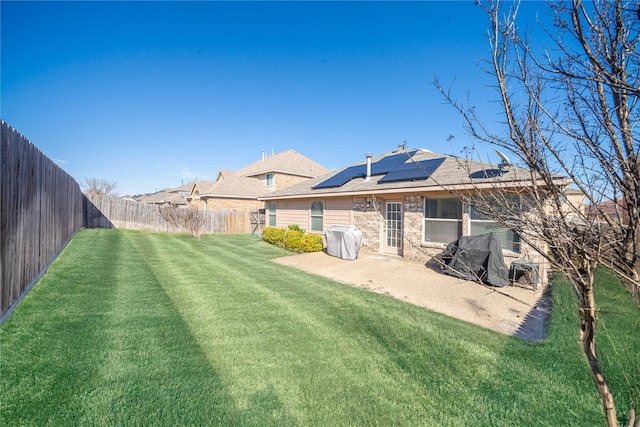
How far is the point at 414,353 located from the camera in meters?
3.72

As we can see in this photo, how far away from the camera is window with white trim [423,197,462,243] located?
9227 mm

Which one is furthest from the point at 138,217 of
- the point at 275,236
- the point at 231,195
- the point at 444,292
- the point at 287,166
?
the point at 444,292

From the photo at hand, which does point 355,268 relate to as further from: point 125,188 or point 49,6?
point 125,188

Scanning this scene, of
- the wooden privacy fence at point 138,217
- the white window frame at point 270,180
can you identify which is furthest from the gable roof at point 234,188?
the wooden privacy fence at point 138,217

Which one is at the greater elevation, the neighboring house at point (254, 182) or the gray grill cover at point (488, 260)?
the neighboring house at point (254, 182)

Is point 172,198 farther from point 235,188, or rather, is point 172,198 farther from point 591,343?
point 591,343

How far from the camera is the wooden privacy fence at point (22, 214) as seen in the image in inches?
144

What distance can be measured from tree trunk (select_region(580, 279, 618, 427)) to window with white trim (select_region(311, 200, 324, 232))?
12659mm

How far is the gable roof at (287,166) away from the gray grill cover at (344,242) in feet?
54.2

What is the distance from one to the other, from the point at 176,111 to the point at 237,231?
31.4 feet

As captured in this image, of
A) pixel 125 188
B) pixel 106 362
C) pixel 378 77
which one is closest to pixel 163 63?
pixel 378 77

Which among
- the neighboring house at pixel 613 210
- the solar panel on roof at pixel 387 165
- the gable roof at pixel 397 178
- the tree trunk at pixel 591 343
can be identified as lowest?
the tree trunk at pixel 591 343

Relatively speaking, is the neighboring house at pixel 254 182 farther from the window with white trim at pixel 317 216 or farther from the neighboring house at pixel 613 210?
the neighboring house at pixel 613 210

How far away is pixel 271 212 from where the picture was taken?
18.2m
